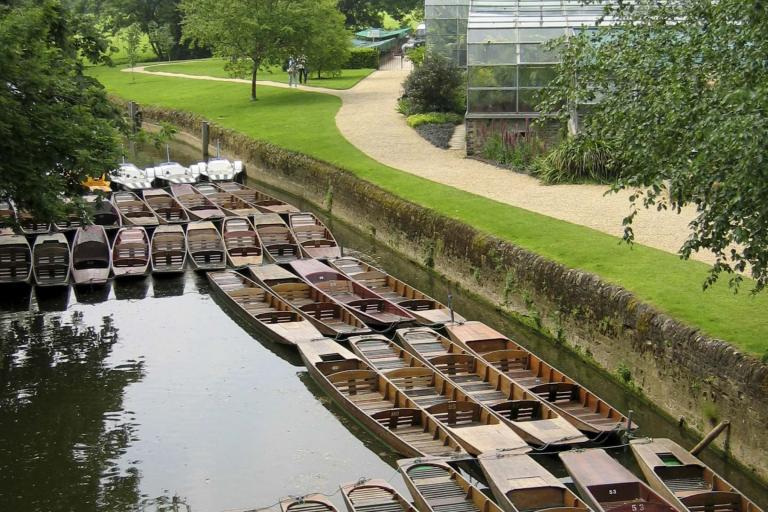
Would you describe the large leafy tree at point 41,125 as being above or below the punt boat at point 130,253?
above

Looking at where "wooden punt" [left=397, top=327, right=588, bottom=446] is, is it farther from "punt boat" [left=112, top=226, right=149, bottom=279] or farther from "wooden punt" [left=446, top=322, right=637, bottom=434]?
"punt boat" [left=112, top=226, right=149, bottom=279]

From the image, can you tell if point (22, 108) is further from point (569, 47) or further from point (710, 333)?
point (710, 333)

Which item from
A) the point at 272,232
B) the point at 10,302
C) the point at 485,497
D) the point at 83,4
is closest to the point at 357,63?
the point at 83,4

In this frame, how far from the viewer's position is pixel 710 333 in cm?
1686

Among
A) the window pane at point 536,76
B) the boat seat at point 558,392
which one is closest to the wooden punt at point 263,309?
the boat seat at point 558,392

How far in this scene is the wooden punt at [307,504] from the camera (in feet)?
46.5

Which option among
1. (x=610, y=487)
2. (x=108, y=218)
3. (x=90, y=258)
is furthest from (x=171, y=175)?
(x=610, y=487)

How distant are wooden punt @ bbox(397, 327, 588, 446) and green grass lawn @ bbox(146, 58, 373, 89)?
30513 millimetres

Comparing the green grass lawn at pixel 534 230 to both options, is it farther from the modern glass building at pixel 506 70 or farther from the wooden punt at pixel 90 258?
the wooden punt at pixel 90 258

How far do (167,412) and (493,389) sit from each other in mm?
5561

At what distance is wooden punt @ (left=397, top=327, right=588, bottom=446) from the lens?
54.1ft

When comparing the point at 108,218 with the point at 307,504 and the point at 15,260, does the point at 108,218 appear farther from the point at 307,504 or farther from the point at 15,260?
the point at 307,504

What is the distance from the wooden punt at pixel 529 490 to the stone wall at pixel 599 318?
3.04m

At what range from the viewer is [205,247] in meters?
27.7
